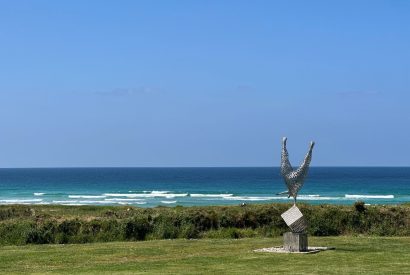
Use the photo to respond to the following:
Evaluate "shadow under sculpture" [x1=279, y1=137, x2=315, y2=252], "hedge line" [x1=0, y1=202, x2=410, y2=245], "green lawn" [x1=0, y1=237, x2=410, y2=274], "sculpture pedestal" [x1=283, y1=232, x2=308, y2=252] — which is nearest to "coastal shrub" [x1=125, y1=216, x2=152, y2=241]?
"hedge line" [x1=0, y1=202, x2=410, y2=245]

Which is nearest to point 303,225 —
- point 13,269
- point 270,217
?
point 13,269

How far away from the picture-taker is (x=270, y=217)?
112 ft

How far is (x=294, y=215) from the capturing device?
2303cm

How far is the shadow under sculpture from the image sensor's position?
887 inches

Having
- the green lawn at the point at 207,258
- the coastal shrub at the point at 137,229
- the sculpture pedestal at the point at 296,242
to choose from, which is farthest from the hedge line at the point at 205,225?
the sculpture pedestal at the point at 296,242

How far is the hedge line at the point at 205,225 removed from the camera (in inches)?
1137

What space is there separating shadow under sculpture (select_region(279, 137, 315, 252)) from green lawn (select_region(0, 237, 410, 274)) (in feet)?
3.02

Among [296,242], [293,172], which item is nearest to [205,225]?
[293,172]

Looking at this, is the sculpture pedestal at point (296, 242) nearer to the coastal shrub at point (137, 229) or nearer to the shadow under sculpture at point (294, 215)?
the shadow under sculpture at point (294, 215)

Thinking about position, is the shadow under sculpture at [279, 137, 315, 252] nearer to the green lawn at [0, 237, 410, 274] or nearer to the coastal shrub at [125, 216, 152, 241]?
the green lawn at [0, 237, 410, 274]

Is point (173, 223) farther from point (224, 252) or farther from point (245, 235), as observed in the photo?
point (224, 252)

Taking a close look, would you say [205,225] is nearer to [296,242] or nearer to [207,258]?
[296,242]

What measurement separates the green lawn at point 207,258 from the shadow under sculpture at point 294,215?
0.92 m

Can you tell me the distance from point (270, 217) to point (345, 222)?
3717mm
